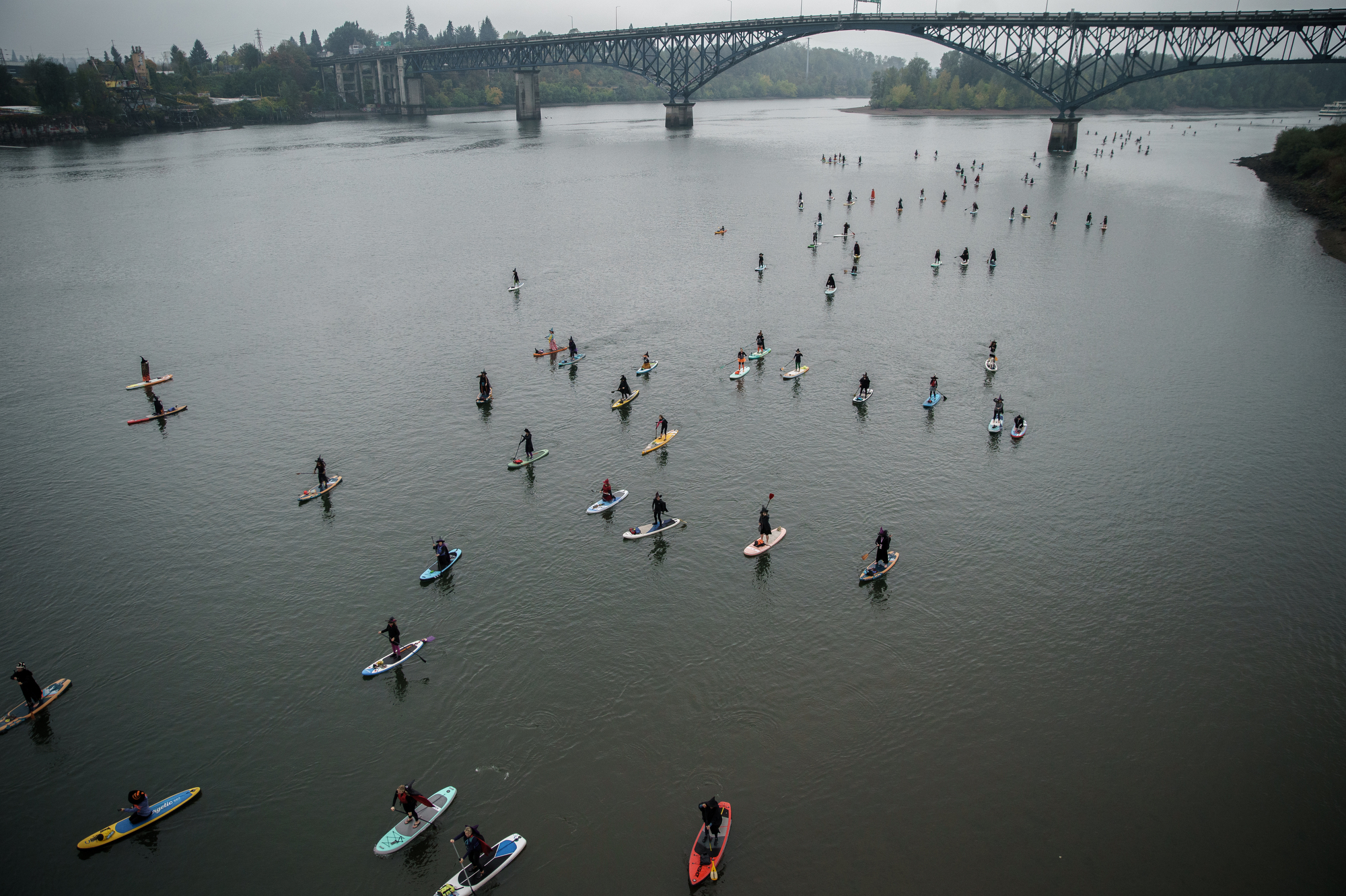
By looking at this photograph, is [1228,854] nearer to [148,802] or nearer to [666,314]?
[148,802]

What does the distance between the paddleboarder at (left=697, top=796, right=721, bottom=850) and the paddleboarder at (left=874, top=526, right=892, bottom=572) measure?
15.8m

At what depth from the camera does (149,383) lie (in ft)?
187

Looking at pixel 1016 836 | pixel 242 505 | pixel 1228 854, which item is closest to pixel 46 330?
pixel 242 505

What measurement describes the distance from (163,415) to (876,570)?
155 ft

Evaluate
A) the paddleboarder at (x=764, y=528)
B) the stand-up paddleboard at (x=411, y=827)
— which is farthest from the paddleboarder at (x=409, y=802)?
the paddleboarder at (x=764, y=528)

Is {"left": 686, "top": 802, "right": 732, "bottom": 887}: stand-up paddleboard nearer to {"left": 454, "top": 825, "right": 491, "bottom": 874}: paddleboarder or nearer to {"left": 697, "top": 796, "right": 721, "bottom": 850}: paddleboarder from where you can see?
{"left": 697, "top": 796, "right": 721, "bottom": 850}: paddleboarder

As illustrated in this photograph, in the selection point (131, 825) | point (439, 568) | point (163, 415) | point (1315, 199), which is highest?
point (1315, 199)

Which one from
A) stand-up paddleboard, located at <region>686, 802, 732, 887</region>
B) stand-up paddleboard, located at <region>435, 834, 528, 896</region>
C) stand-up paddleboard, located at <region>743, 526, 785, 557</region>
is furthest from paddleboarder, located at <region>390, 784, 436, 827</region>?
stand-up paddleboard, located at <region>743, 526, 785, 557</region>

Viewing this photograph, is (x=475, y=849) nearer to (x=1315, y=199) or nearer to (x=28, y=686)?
(x=28, y=686)

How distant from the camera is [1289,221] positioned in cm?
10738

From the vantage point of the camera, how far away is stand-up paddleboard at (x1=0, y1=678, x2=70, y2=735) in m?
27.6

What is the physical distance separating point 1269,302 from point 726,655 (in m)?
73.0

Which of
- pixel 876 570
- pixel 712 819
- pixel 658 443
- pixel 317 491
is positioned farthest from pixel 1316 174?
pixel 317 491

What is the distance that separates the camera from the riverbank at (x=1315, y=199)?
94312 mm
